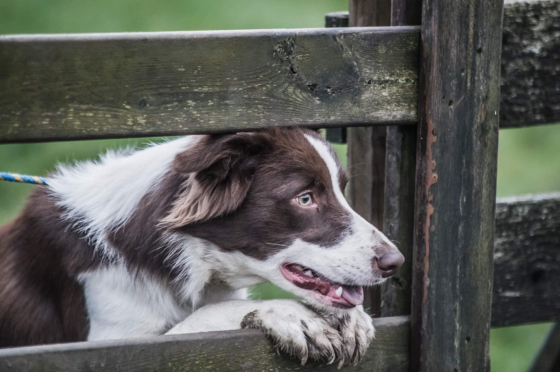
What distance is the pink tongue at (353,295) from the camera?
2.79 m

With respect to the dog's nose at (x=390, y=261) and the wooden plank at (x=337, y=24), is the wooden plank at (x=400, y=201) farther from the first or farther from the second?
the wooden plank at (x=337, y=24)

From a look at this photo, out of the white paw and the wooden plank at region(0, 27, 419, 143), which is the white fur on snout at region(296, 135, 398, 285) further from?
the wooden plank at region(0, 27, 419, 143)

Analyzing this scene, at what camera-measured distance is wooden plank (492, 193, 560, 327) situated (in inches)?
129

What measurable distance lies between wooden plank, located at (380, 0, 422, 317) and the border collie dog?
13cm

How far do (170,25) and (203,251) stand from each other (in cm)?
799

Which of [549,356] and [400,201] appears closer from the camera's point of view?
[400,201]

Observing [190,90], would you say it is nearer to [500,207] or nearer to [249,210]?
[249,210]

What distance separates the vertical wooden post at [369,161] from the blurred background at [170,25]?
3675 mm

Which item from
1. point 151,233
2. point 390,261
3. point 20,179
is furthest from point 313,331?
point 20,179

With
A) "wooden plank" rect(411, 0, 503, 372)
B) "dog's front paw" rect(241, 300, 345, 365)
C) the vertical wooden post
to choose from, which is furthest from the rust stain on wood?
the vertical wooden post

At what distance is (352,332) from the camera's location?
2.64 metres

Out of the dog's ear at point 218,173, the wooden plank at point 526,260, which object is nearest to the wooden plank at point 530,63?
the wooden plank at point 526,260

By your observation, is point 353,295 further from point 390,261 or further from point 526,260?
point 526,260

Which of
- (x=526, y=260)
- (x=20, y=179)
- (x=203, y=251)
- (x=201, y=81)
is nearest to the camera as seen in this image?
(x=201, y=81)
